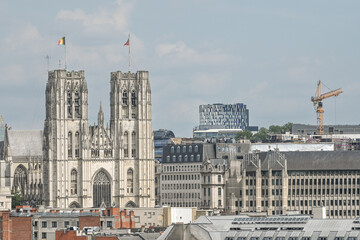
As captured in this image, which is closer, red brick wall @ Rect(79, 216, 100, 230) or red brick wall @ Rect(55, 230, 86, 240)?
red brick wall @ Rect(55, 230, 86, 240)

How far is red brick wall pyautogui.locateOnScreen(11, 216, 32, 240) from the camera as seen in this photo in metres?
142

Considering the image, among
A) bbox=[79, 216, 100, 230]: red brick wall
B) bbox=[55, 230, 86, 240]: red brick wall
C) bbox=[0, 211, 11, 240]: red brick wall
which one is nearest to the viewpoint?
bbox=[55, 230, 86, 240]: red brick wall

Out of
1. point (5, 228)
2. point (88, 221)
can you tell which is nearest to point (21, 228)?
point (5, 228)

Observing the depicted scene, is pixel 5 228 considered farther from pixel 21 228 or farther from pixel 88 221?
pixel 88 221

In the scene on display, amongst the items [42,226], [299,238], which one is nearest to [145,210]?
[42,226]

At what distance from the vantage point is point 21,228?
469 ft

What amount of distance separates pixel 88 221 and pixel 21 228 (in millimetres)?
7614

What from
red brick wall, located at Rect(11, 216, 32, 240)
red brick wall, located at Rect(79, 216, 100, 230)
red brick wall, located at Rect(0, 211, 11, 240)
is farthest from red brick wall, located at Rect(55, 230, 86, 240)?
red brick wall, located at Rect(79, 216, 100, 230)

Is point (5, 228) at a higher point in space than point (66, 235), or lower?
higher

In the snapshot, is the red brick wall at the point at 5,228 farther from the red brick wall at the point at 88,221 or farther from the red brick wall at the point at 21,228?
the red brick wall at the point at 88,221

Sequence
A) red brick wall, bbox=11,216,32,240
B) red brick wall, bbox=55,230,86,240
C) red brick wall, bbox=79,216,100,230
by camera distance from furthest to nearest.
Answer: red brick wall, bbox=79,216,100,230
red brick wall, bbox=11,216,32,240
red brick wall, bbox=55,230,86,240

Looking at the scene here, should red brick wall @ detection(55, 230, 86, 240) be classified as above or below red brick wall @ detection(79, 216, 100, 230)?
below

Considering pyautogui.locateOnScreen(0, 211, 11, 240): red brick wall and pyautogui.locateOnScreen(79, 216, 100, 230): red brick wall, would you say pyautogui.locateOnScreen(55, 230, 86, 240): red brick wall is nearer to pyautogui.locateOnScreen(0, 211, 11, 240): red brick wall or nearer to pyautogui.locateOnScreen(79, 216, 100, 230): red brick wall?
pyautogui.locateOnScreen(0, 211, 11, 240): red brick wall

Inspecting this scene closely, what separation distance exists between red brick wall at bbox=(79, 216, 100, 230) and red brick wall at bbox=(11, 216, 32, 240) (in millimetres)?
4747
